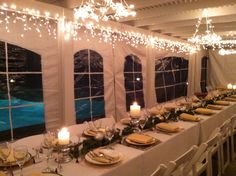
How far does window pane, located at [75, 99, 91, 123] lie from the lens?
4.50 meters

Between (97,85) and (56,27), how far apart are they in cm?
139

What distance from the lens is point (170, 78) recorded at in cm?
727

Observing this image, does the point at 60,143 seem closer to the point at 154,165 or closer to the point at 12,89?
the point at 154,165

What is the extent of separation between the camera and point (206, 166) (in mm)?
2508

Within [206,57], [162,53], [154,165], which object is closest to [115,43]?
[162,53]

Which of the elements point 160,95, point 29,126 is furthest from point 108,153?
point 160,95

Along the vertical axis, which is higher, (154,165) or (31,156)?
(31,156)

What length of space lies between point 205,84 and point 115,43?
5.45 m

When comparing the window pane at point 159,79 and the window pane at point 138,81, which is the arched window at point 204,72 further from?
the window pane at point 138,81

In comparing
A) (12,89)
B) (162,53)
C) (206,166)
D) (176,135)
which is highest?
(162,53)

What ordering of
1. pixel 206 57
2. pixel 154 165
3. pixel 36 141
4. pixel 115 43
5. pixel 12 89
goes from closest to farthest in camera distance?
pixel 154 165
pixel 36 141
pixel 12 89
pixel 115 43
pixel 206 57

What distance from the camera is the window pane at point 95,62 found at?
454cm

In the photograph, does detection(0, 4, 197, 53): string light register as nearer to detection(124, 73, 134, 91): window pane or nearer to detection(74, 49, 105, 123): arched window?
detection(74, 49, 105, 123): arched window

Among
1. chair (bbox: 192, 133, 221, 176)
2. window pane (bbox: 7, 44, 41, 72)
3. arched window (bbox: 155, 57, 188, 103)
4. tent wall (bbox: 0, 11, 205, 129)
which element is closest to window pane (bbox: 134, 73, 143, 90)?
tent wall (bbox: 0, 11, 205, 129)
